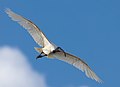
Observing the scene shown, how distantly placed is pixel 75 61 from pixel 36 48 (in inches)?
208

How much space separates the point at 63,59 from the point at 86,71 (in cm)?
218

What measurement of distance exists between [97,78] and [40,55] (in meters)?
5.25

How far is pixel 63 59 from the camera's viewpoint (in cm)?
15175

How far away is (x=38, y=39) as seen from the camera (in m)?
150

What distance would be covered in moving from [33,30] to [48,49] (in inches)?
85.2

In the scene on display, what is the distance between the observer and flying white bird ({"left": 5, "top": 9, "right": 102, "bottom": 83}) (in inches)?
5827

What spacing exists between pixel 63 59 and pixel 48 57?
3450mm

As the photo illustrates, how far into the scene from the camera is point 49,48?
148m

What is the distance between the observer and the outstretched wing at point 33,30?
14812 centimetres

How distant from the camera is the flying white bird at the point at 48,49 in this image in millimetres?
148000

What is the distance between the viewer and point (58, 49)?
5881 inches

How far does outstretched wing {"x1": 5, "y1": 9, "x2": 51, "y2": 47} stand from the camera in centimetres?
14812

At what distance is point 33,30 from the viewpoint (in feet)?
490

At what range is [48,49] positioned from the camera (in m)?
148
